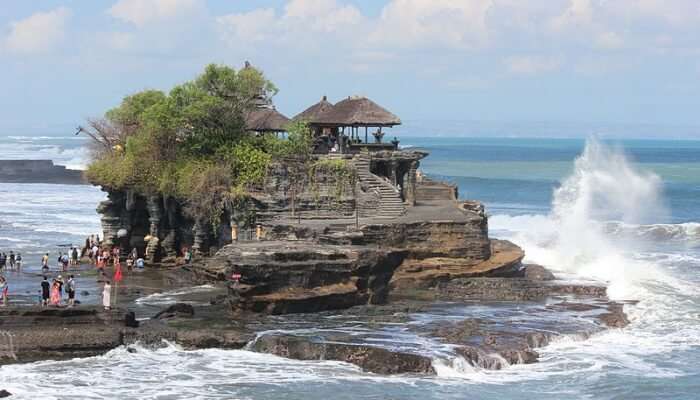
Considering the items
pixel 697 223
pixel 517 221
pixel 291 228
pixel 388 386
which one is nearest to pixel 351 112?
pixel 291 228

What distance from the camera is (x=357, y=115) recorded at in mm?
52156

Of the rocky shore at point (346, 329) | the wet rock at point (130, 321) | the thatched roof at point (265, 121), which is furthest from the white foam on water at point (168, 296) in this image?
the thatched roof at point (265, 121)

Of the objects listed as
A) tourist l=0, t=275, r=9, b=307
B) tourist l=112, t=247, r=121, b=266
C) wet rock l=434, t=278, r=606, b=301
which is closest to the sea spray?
wet rock l=434, t=278, r=606, b=301

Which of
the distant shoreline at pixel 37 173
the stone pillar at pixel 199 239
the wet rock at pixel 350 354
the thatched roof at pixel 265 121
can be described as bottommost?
the wet rock at pixel 350 354

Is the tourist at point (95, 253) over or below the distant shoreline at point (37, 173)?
below

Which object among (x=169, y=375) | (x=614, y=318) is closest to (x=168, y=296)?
(x=169, y=375)

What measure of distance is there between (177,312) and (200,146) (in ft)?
50.4

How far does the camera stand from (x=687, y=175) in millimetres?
137750

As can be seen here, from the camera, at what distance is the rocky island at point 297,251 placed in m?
33.6

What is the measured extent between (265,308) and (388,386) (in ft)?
27.0

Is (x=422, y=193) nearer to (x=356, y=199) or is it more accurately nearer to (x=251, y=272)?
(x=356, y=199)

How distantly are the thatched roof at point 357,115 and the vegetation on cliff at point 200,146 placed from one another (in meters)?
2.89

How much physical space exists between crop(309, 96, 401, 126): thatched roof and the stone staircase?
2225mm

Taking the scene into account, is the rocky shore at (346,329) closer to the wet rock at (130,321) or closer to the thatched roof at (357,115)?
the wet rock at (130,321)
